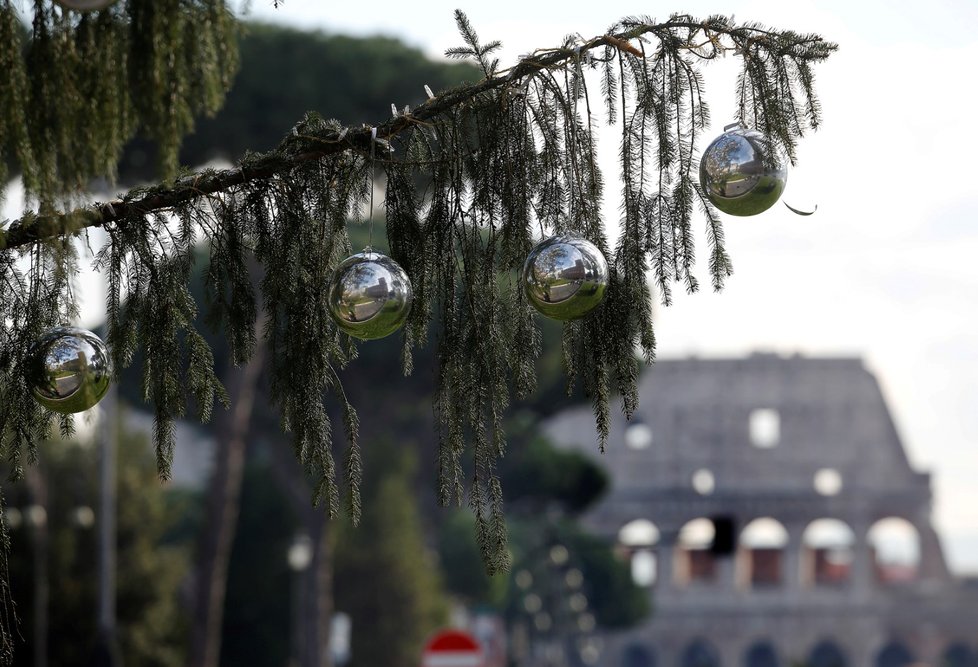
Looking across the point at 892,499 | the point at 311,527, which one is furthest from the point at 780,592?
the point at 311,527

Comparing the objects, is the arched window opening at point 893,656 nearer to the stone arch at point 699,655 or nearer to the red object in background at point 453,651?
the stone arch at point 699,655

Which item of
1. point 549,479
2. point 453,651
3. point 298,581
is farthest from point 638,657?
point 453,651

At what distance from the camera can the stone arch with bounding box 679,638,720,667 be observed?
63375mm

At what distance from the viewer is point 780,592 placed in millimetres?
62281

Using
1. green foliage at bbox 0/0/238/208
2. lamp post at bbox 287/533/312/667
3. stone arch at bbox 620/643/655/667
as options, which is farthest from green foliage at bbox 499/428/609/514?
stone arch at bbox 620/643/655/667

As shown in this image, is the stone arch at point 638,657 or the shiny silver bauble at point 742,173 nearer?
the shiny silver bauble at point 742,173

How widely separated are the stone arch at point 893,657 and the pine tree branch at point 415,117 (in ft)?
205

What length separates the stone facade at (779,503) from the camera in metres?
60.7

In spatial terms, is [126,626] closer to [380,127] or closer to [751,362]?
[380,127]

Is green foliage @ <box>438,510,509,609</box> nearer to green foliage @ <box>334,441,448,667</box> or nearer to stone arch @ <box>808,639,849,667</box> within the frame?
green foliage @ <box>334,441,448,667</box>

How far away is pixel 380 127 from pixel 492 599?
38.4m

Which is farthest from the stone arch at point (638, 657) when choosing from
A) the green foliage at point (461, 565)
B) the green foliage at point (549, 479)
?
the green foliage at point (549, 479)

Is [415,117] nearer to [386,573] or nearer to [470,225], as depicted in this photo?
[470,225]

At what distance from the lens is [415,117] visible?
4188 millimetres
